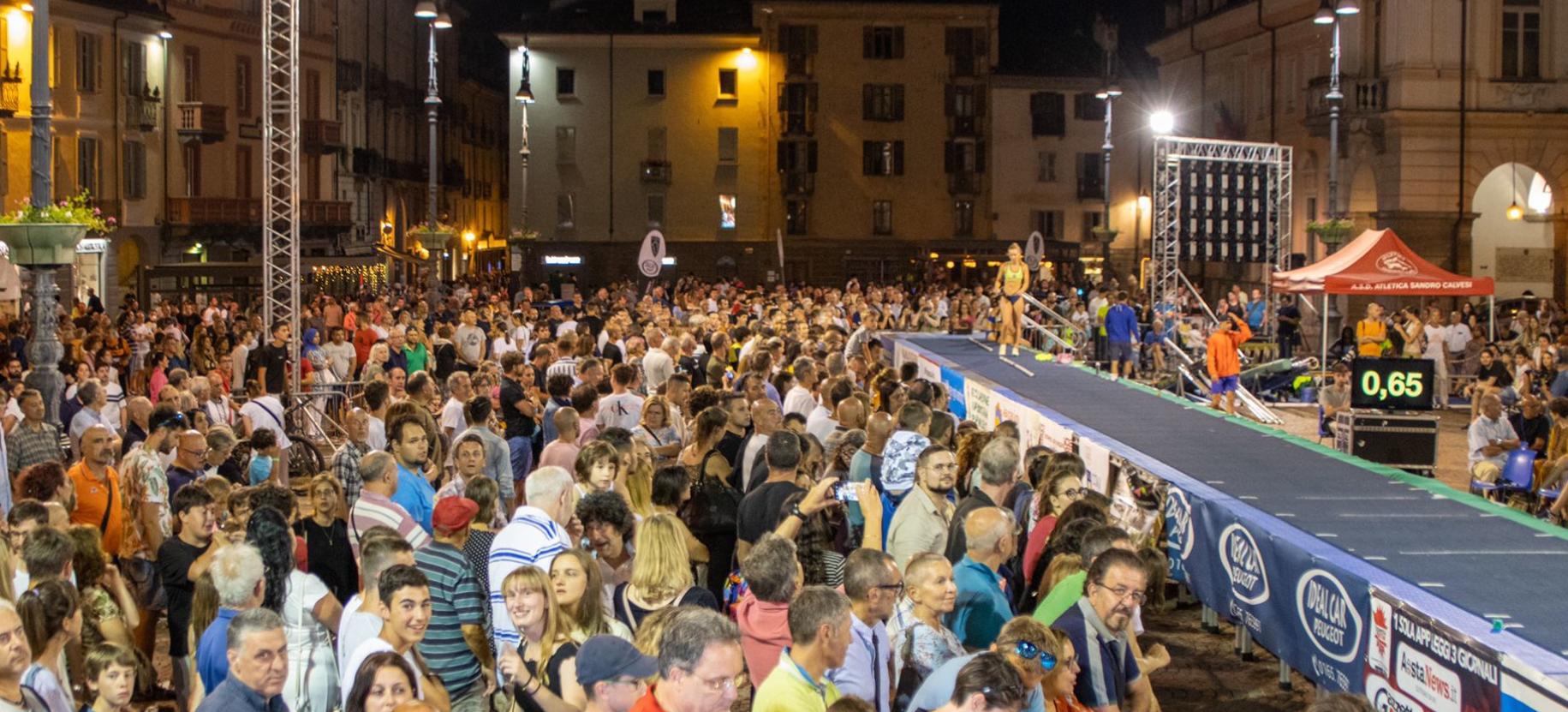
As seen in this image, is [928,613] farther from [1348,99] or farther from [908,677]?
[1348,99]

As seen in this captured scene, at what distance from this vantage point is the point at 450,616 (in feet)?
25.1

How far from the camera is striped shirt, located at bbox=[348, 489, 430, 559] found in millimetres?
9273

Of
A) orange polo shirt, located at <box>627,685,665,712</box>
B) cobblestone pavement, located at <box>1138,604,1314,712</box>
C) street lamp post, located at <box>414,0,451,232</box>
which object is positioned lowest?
cobblestone pavement, located at <box>1138,604,1314,712</box>

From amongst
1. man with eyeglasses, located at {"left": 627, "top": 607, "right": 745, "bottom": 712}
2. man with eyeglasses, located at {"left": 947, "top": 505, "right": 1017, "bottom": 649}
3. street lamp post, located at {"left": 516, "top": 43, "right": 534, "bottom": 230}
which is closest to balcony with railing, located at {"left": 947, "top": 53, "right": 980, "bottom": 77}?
street lamp post, located at {"left": 516, "top": 43, "right": 534, "bottom": 230}

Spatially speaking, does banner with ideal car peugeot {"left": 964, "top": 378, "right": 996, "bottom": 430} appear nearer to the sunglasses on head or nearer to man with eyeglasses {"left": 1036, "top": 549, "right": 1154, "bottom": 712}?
man with eyeglasses {"left": 1036, "top": 549, "right": 1154, "bottom": 712}

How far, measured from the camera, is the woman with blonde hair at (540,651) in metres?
6.36

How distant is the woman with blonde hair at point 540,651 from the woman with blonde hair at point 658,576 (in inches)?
25.3

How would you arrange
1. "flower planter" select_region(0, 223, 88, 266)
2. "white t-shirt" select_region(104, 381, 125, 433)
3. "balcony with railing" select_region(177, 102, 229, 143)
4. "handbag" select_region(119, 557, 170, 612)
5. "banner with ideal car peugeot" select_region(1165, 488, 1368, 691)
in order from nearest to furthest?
"banner with ideal car peugeot" select_region(1165, 488, 1368, 691)
"handbag" select_region(119, 557, 170, 612)
"flower planter" select_region(0, 223, 88, 266)
"white t-shirt" select_region(104, 381, 125, 433)
"balcony with railing" select_region(177, 102, 229, 143)

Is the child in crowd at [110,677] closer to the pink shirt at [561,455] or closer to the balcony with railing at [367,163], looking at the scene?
the pink shirt at [561,455]

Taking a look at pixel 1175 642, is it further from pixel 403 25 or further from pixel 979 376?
pixel 403 25

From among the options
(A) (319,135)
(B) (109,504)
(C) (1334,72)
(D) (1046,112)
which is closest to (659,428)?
(B) (109,504)

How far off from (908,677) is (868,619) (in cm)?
35

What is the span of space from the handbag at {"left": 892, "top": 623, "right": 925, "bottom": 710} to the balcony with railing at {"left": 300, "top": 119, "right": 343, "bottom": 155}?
48.3 metres

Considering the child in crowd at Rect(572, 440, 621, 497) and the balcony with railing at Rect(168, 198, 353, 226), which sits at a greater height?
the balcony with railing at Rect(168, 198, 353, 226)
